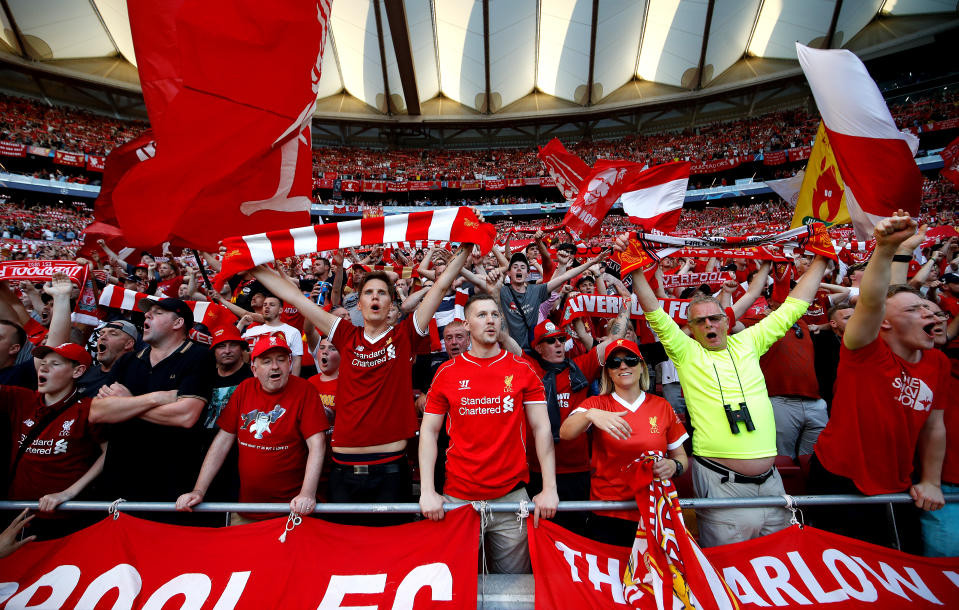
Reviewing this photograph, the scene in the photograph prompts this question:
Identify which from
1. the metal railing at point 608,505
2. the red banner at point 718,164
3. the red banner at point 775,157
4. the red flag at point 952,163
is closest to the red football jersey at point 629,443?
the metal railing at point 608,505

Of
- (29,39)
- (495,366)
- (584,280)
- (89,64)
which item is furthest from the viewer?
(89,64)

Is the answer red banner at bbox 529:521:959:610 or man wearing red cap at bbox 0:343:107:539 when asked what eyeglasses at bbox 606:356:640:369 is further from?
man wearing red cap at bbox 0:343:107:539

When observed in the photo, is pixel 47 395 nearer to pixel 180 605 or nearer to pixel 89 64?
pixel 180 605

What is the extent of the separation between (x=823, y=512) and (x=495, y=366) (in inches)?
102

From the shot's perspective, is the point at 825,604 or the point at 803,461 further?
the point at 803,461

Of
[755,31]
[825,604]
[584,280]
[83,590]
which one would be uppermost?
[755,31]

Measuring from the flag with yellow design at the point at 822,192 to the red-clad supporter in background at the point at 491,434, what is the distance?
11.7 ft

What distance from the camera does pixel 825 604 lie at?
2.12 meters

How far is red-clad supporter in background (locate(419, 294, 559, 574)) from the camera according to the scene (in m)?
2.50

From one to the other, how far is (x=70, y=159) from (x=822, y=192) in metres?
37.8

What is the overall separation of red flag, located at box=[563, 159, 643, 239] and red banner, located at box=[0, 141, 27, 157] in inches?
1388

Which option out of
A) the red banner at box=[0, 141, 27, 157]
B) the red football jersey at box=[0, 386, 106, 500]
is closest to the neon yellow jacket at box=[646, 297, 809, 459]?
the red football jersey at box=[0, 386, 106, 500]

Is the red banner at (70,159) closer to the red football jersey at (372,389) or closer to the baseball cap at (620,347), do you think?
the red football jersey at (372,389)

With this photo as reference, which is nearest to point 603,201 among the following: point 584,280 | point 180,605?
point 584,280
